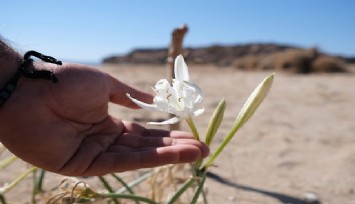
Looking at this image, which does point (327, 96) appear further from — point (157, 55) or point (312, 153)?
point (157, 55)

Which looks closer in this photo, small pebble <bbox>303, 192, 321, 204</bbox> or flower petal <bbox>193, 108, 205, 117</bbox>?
flower petal <bbox>193, 108, 205, 117</bbox>

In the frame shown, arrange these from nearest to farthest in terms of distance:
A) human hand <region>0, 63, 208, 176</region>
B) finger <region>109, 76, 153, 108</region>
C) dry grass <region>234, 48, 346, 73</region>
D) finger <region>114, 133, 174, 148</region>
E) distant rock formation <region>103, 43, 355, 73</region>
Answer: human hand <region>0, 63, 208, 176</region>
finger <region>114, 133, 174, 148</region>
finger <region>109, 76, 153, 108</region>
dry grass <region>234, 48, 346, 73</region>
distant rock formation <region>103, 43, 355, 73</region>

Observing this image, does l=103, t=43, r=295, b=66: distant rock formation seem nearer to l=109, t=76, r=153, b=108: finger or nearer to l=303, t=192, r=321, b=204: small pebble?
l=303, t=192, r=321, b=204: small pebble

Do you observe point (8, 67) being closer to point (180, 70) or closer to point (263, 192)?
point (180, 70)

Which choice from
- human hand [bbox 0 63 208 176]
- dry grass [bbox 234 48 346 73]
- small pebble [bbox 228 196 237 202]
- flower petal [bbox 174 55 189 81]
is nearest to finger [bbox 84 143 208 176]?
human hand [bbox 0 63 208 176]

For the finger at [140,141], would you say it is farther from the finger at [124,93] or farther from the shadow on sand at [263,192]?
the shadow on sand at [263,192]

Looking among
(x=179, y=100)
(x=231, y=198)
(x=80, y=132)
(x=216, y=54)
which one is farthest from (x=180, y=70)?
(x=216, y=54)
